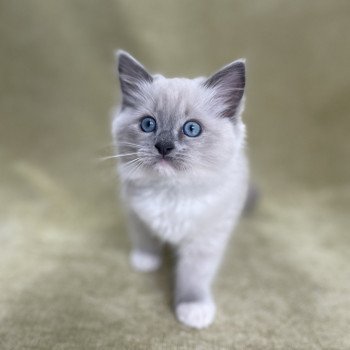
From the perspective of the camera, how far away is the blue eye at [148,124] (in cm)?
115

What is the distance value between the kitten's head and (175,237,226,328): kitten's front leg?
27cm

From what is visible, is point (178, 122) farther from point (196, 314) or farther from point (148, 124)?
point (196, 314)

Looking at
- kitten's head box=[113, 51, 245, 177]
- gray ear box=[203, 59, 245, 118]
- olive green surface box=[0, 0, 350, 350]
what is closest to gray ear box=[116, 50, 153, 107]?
kitten's head box=[113, 51, 245, 177]

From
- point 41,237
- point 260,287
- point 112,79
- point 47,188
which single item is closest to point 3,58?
point 112,79

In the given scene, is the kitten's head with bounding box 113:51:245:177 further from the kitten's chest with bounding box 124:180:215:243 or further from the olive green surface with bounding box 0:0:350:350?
the olive green surface with bounding box 0:0:350:350

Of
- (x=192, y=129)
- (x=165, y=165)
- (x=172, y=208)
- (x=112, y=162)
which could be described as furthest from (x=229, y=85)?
(x=112, y=162)

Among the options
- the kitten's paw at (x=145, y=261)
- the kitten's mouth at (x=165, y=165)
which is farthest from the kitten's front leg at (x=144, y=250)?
the kitten's mouth at (x=165, y=165)

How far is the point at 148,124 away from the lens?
1.16 meters

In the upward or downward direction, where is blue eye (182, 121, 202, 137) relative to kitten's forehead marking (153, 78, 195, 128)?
downward

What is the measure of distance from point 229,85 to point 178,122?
0.18m

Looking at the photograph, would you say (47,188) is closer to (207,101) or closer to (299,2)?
(207,101)

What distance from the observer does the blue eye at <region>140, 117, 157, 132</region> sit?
45.2 inches

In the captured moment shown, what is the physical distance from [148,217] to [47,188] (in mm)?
795

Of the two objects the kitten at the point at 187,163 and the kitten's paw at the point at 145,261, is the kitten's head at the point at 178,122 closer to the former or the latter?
the kitten at the point at 187,163
